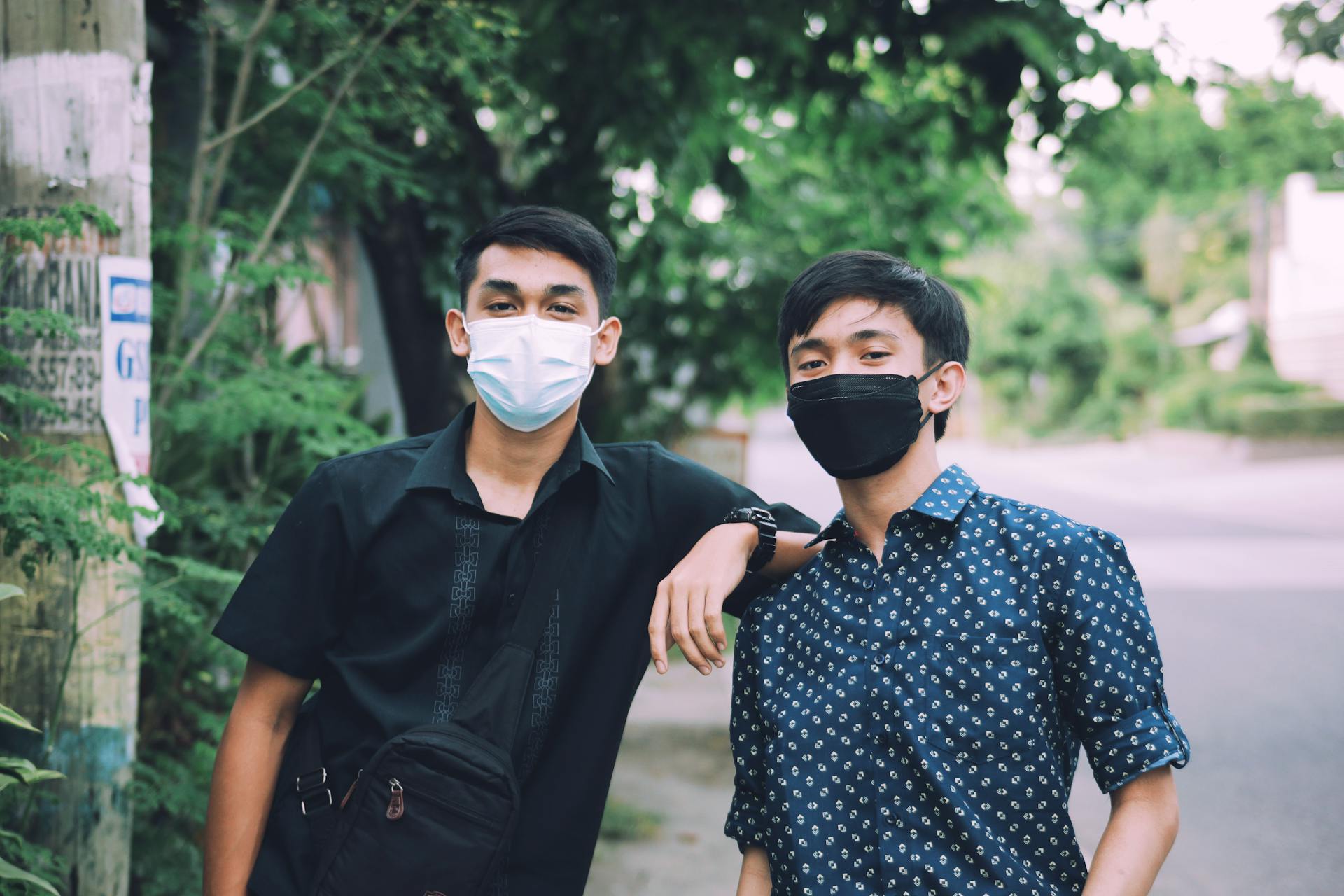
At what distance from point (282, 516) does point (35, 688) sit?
3.62ft

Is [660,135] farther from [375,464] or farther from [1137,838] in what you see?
[1137,838]

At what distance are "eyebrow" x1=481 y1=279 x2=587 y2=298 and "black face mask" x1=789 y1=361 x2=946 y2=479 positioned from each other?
0.57 meters

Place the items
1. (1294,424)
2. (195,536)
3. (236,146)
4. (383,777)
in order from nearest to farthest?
1. (383,777)
2. (236,146)
3. (195,536)
4. (1294,424)

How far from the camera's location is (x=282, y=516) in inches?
86.0

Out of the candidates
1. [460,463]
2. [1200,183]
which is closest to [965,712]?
[460,463]

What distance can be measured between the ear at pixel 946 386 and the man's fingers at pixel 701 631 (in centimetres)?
56

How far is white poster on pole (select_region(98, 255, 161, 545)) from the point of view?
2.80 m

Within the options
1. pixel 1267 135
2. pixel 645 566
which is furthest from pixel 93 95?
pixel 1267 135

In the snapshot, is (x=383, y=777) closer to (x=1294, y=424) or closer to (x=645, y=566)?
(x=645, y=566)

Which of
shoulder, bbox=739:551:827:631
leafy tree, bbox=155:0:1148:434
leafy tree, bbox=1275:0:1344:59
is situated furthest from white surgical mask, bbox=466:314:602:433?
leafy tree, bbox=1275:0:1344:59

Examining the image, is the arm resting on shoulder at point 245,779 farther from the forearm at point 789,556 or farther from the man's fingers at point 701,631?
the forearm at point 789,556

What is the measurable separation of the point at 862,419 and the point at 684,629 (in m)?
0.49

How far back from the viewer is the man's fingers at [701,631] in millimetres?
2021

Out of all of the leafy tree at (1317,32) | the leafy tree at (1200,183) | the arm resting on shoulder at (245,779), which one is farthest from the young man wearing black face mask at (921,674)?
the leafy tree at (1200,183)
